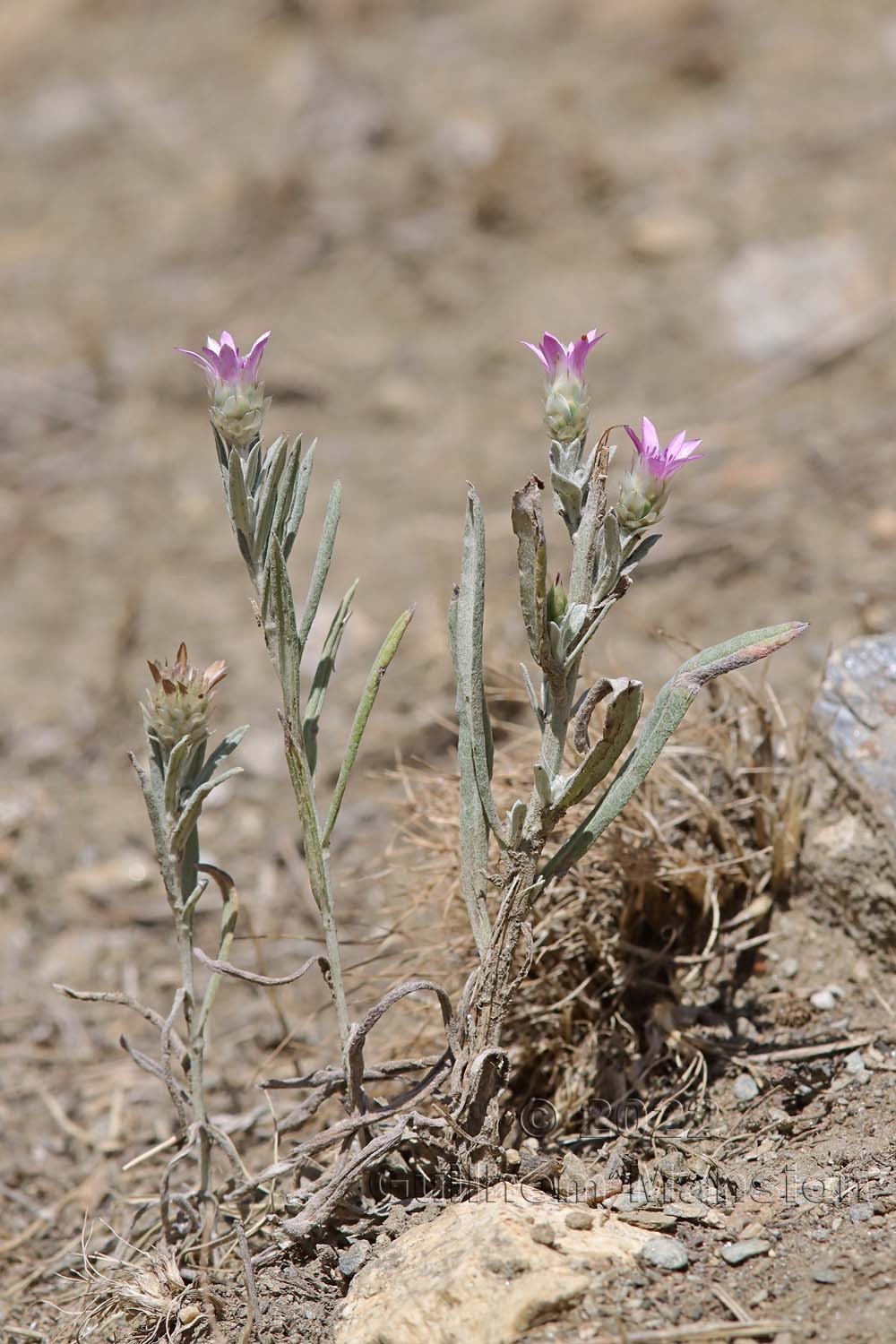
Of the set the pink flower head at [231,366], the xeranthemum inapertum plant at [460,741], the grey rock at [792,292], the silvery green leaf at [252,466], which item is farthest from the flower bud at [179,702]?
the grey rock at [792,292]

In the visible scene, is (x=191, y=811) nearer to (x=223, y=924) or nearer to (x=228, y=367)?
(x=223, y=924)

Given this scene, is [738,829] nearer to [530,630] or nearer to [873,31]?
[530,630]

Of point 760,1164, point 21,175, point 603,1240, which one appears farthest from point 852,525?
point 21,175

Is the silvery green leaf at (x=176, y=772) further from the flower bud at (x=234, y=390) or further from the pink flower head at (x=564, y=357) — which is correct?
the pink flower head at (x=564, y=357)

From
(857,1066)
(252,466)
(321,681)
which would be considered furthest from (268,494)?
(857,1066)

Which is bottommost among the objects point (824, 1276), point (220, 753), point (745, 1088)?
point (824, 1276)

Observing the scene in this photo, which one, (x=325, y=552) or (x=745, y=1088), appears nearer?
(x=325, y=552)

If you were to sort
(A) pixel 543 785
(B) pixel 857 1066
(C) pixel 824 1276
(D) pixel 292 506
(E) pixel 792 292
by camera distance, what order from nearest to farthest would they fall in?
(C) pixel 824 1276 → (A) pixel 543 785 → (D) pixel 292 506 → (B) pixel 857 1066 → (E) pixel 792 292
